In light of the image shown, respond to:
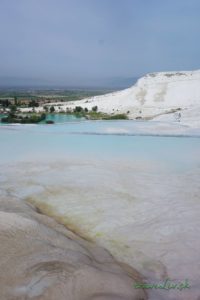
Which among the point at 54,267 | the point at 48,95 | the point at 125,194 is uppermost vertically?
the point at 54,267

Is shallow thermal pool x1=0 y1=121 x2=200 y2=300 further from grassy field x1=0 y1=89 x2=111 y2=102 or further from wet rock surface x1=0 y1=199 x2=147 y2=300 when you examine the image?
grassy field x1=0 y1=89 x2=111 y2=102

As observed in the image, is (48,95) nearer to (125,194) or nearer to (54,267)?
(125,194)

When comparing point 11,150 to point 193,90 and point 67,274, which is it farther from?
point 193,90

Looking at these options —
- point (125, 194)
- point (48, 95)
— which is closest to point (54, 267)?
point (125, 194)

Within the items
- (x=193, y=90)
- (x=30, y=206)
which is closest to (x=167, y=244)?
(x=30, y=206)

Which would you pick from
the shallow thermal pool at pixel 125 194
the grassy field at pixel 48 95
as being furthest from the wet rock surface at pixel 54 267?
the grassy field at pixel 48 95

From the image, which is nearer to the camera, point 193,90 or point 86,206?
point 86,206

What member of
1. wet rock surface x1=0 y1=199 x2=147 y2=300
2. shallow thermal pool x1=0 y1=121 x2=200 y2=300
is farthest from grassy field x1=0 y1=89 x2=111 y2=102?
wet rock surface x1=0 y1=199 x2=147 y2=300

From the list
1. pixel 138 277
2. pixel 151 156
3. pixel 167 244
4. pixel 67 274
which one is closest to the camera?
pixel 67 274
